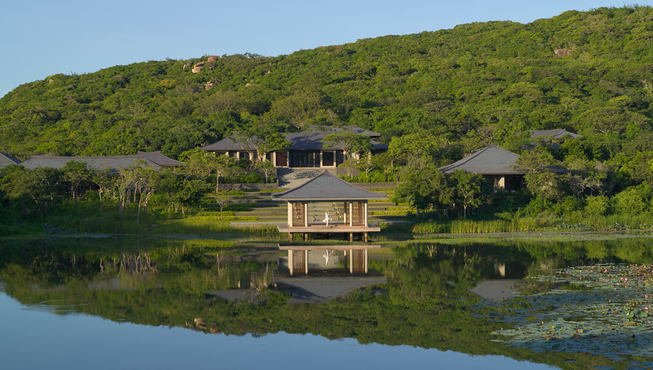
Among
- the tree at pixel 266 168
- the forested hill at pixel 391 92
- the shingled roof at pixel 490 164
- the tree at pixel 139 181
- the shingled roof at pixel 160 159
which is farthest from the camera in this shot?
the forested hill at pixel 391 92

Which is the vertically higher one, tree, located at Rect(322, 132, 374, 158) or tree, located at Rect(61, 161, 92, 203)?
tree, located at Rect(322, 132, 374, 158)

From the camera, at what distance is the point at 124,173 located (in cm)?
3509

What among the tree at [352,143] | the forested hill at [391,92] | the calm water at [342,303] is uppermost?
the forested hill at [391,92]

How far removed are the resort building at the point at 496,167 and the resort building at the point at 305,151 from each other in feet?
42.1

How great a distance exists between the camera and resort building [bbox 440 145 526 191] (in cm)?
3647

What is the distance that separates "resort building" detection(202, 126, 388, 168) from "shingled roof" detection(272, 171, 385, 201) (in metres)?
20.0

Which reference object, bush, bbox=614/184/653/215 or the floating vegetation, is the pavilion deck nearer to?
the floating vegetation

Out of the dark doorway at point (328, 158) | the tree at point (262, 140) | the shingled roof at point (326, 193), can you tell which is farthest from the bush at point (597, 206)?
the dark doorway at point (328, 158)

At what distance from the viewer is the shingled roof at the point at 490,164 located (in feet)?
119

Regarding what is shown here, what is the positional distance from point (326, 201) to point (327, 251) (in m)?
4.25

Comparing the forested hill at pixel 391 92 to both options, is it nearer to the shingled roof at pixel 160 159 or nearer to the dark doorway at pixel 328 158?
the shingled roof at pixel 160 159

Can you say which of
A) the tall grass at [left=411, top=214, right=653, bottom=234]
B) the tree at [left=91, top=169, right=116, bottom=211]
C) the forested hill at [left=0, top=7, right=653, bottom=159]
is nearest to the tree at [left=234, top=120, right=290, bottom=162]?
the forested hill at [left=0, top=7, right=653, bottom=159]

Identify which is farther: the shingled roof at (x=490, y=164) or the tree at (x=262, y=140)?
the tree at (x=262, y=140)

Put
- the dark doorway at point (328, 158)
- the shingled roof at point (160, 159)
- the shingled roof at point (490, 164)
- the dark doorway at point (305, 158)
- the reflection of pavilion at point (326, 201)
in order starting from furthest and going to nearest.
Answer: the dark doorway at point (328, 158) < the dark doorway at point (305, 158) < the shingled roof at point (160, 159) < the shingled roof at point (490, 164) < the reflection of pavilion at point (326, 201)
